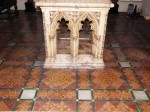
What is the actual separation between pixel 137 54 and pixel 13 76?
2758 millimetres

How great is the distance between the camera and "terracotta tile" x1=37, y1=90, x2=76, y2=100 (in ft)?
9.72

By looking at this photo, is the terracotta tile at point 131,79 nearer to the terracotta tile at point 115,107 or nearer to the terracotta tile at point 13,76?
the terracotta tile at point 115,107

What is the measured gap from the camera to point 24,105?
283cm

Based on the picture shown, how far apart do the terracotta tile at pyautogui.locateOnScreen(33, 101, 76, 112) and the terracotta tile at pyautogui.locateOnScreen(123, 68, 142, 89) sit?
1.15m

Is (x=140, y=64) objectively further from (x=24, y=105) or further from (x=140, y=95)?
(x=24, y=105)

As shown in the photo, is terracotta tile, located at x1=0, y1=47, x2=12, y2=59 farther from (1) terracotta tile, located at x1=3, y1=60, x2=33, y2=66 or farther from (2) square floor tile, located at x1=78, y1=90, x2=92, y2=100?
(2) square floor tile, located at x1=78, y1=90, x2=92, y2=100

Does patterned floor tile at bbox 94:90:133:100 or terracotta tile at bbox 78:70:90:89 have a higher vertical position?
terracotta tile at bbox 78:70:90:89

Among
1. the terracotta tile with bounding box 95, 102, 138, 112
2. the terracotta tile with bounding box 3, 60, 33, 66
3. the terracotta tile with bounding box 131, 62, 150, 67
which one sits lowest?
the terracotta tile with bounding box 95, 102, 138, 112

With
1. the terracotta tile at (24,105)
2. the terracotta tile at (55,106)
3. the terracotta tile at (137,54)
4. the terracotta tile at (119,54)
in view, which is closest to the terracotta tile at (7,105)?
the terracotta tile at (24,105)

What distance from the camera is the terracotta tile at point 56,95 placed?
2.96 m

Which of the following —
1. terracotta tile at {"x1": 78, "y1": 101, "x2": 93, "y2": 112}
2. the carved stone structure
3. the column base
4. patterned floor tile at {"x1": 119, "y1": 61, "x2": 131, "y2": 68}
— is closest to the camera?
terracotta tile at {"x1": 78, "y1": 101, "x2": 93, "y2": 112}

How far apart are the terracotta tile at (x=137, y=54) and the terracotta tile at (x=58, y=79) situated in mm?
1485

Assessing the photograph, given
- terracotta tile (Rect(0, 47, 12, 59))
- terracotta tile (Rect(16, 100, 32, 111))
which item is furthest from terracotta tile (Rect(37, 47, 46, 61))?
terracotta tile (Rect(16, 100, 32, 111))

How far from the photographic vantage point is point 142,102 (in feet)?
9.56
